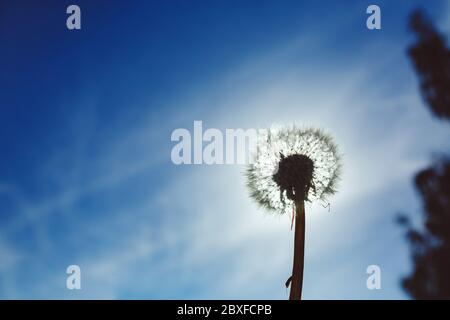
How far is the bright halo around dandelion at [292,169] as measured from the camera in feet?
23.1

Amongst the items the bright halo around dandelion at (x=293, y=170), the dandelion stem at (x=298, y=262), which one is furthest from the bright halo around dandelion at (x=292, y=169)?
the dandelion stem at (x=298, y=262)

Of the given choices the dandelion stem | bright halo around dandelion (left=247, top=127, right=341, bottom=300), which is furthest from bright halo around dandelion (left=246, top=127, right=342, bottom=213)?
the dandelion stem

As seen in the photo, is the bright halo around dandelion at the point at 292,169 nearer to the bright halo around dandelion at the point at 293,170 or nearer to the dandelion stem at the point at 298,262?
the bright halo around dandelion at the point at 293,170

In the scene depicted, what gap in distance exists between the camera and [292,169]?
724cm

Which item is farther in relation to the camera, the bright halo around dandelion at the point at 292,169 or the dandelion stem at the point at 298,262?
the bright halo around dandelion at the point at 292,169

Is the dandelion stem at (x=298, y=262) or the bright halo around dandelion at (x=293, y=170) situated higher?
the bright halo around dandelion at (x=293, y=170)

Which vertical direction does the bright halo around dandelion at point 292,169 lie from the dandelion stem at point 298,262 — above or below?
above
